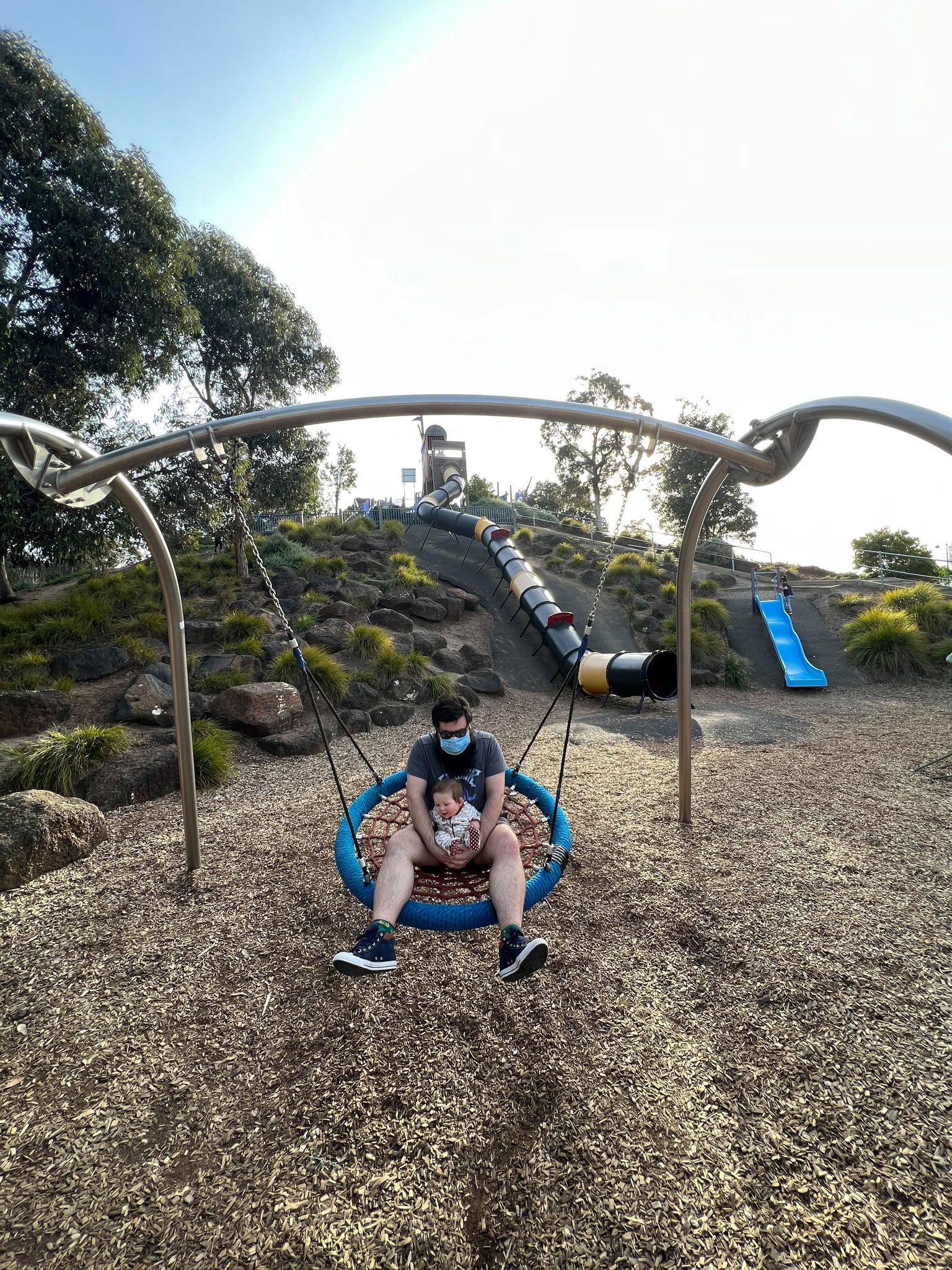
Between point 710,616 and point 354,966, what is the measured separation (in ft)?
35.4

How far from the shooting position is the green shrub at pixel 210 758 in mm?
5027

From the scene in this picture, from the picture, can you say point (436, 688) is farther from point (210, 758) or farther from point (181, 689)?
point (181, 689)

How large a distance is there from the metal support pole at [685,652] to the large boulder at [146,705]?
466 centimetres

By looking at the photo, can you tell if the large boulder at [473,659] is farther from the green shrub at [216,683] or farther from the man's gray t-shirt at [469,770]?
the man's gray t-shirt at [469,770]

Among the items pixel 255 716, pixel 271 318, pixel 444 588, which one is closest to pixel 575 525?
pixel 444 588

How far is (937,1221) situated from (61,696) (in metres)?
6.57

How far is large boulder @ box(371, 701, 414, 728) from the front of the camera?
7.09 meters

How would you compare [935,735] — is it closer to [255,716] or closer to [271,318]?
[255,716]

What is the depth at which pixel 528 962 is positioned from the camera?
2.17 meters

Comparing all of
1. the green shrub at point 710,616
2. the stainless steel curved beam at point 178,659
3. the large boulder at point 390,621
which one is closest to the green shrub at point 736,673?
the green shrub at point 710,616

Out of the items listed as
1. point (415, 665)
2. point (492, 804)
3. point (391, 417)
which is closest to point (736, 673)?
point (415, 665)

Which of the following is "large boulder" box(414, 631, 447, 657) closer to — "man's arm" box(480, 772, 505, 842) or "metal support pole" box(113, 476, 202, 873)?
"metal support pole" box(113, 476, 202, 873)

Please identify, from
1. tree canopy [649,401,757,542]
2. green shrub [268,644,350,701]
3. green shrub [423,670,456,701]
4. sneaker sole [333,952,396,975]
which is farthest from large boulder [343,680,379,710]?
tree canopy [649,401,757,542]

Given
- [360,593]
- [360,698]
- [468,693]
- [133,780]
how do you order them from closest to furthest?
[133,780]
[360,698]
[468,693]
[360,593]
